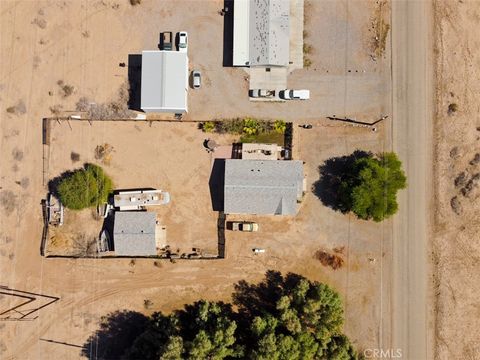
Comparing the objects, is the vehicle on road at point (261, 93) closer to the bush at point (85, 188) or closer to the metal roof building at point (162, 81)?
the metal roof building at point (162, 81)

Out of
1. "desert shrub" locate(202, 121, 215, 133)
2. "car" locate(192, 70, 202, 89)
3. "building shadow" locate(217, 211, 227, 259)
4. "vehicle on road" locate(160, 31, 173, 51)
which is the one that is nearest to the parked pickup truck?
"desert shrub" locate(202, 121, 215, 133)

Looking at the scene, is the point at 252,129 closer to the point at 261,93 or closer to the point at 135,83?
the point at 261,93

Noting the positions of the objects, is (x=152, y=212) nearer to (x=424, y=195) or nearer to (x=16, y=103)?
(x=16, y=103)

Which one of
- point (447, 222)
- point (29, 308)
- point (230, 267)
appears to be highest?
point (447, 222)

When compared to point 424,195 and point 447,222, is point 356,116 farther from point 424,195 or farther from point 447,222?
point 447,222

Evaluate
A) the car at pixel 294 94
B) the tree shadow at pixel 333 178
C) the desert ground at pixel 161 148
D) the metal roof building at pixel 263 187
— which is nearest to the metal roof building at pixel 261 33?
the desert ground at pixel 161 148

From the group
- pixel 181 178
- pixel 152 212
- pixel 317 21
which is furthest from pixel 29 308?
pixel 317 21

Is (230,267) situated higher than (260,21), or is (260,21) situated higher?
(260,21)
